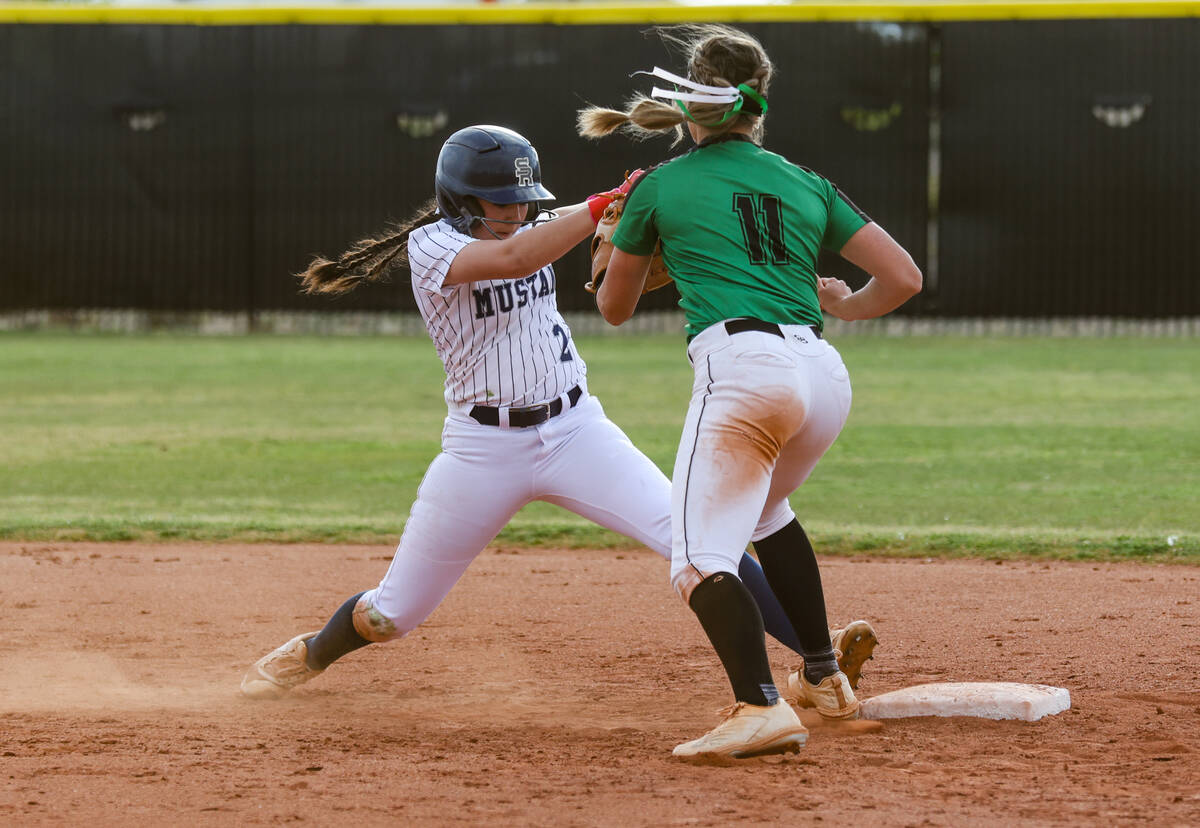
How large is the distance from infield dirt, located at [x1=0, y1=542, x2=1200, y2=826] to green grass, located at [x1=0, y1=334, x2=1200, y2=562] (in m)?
0.65

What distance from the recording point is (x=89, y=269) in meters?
20.9

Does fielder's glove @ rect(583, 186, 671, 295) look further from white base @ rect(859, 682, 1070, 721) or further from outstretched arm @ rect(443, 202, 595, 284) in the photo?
white base @ rect(859, 682, 1070, 721)

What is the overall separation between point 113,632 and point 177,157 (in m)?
16.1

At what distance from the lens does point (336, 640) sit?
4773 millimetres

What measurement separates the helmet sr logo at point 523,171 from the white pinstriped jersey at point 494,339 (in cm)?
23

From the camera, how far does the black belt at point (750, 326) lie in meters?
3.84

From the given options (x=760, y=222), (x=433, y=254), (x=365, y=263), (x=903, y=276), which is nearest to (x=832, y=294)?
(x=903, y=276)

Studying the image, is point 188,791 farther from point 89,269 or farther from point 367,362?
point 89,269

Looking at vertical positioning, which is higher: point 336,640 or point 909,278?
point 909,278

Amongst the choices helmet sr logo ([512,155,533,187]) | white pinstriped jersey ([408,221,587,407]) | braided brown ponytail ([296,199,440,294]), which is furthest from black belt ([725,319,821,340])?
braided brown ponytail ([296,199,440,294])

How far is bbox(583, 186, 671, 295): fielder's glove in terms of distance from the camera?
3.99m

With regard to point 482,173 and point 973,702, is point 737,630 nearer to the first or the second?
point 973,702

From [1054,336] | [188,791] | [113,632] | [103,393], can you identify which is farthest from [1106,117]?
[188,791]

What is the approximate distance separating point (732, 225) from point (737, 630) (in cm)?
101
